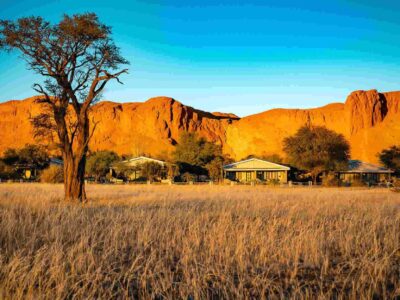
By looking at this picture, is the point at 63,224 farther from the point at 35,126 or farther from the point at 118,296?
the point at 35,126

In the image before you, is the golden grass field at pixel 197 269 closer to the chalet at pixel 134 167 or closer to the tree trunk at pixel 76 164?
the tree trunk at pixel 76 164

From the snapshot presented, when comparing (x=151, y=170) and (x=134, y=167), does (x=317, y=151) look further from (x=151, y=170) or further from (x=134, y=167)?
(x=134, y=167)

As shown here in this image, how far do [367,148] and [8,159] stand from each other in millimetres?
96027

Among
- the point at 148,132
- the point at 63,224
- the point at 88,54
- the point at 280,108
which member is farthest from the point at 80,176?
the point at 280,108

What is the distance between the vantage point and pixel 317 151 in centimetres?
4956

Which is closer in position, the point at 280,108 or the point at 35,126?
the point at 35,126

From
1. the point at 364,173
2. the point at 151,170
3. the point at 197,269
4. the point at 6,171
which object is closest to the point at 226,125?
the point at 364,173

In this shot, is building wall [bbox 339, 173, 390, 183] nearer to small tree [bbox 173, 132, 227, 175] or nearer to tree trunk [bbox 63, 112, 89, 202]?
small tree [bbox 173, 132, 227, 175]

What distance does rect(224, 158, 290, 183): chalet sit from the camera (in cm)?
5638

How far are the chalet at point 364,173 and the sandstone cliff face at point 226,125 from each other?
46824 millimetres

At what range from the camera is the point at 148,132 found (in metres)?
133

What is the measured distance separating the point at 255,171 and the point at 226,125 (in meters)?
86.8

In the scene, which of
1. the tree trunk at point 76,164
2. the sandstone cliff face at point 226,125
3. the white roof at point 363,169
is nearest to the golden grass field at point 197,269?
the tree trunk at point 76,164

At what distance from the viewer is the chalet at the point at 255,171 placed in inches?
2219
